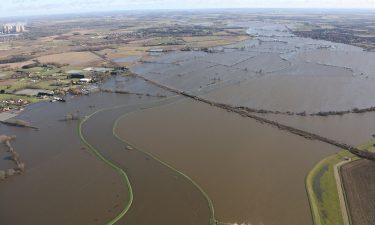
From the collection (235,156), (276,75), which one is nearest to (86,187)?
(235,156)

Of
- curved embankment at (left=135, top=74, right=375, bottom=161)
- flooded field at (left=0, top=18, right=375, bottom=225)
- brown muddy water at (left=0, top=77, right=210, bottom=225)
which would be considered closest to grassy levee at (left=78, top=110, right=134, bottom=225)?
flooded field at (left=0, top=18, right=375, bottom=225)

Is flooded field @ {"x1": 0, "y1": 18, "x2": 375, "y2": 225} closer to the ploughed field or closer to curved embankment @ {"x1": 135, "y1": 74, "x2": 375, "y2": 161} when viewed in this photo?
curved embankment @ {"x1": 135, "y1": 74, "x2": 375, "y2": 161}

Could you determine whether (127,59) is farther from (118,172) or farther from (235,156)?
(235,156)

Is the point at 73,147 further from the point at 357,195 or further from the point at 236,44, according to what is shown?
the point at 236,44

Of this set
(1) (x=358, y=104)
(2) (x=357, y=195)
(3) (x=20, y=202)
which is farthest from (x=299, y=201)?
(1) (x=358, y=104)

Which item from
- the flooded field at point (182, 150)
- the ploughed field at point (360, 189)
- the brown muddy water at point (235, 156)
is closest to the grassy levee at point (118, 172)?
the flooded field at point (182, 150)

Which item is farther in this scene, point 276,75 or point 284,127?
point 276,75
